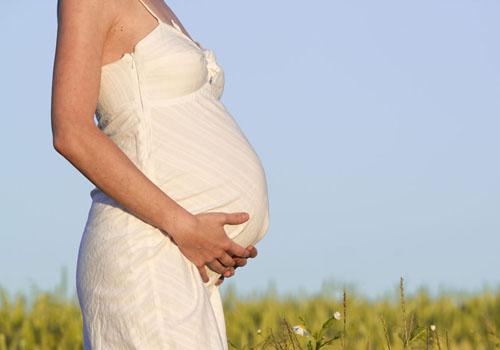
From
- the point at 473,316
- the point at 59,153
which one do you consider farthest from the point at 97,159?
the point at 473,316

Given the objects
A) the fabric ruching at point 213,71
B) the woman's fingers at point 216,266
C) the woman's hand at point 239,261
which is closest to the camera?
the woman's fingers at point 216,266

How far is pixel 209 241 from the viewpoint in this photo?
113 inches

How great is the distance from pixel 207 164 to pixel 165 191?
6.2 inches

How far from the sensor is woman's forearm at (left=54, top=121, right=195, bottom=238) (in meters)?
2.79

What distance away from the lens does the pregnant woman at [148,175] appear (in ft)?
9.24

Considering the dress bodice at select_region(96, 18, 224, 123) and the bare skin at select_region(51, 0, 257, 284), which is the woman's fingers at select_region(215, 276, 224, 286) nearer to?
the bare skin at select_region(51, 0, 257, 284)

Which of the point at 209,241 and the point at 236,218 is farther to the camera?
the point at 236,218

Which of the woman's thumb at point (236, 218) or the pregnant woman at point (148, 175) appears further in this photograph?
the woman's thumb at point (236, 218)

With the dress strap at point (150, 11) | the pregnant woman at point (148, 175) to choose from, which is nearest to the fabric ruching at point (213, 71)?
the pregnant woman at point (148, 175)

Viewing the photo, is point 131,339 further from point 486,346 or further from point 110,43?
point 486,346

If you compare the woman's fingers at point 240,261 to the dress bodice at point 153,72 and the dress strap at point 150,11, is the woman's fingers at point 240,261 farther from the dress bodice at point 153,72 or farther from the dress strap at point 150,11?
the dress strap at point 150,11

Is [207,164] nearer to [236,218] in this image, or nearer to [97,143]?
[236,218]

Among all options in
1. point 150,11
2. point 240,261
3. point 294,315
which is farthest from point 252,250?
point 294,315

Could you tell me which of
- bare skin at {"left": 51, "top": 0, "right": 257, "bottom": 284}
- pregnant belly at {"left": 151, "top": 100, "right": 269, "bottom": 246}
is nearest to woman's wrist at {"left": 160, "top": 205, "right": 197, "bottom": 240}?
bare skin at {"left": 51, "top": 0, "right": 257, "bottom": 284}
